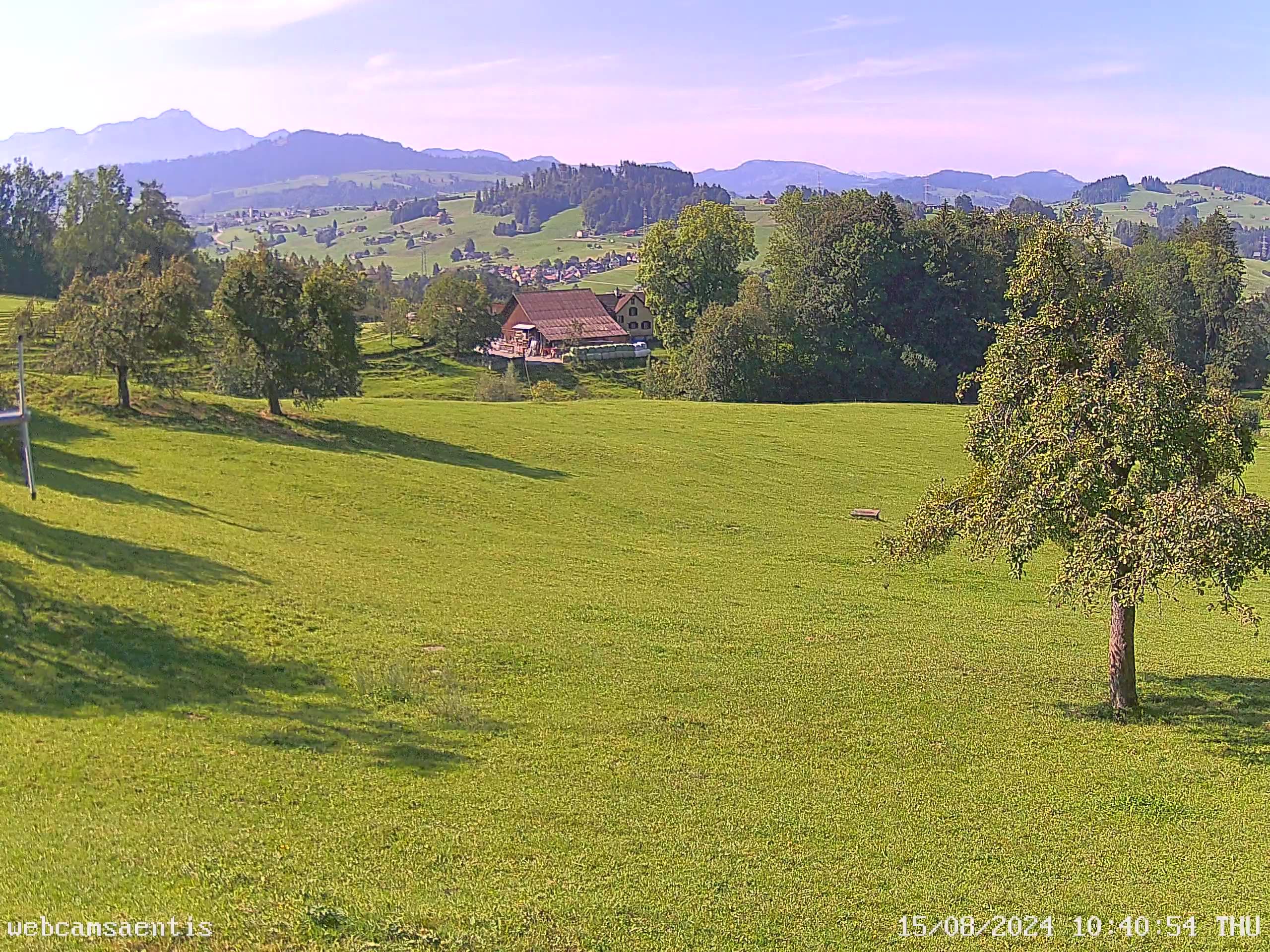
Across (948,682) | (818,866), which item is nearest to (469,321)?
(948,682)

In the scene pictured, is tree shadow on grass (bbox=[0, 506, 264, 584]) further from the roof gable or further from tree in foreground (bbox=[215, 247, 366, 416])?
the roof gable

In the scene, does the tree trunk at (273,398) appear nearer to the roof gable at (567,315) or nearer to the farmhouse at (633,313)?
the roof gable at (567,315)

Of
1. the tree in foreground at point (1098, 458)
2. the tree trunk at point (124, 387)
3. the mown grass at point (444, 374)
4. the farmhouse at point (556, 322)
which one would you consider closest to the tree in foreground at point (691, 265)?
the mown grass at point (444, 374)

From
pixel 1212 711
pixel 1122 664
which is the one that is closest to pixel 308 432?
pixel 1122 664

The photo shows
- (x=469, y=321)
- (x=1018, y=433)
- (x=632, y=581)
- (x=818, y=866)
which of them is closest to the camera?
(x=818, y=866)

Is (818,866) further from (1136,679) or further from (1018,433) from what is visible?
(1136,679)

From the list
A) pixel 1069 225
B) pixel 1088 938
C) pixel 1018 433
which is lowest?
pixel 1088 938

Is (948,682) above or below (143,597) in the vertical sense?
below

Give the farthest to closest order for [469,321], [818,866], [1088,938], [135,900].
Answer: [469,321] → [818,866] → [1088,938] → [135,900]
